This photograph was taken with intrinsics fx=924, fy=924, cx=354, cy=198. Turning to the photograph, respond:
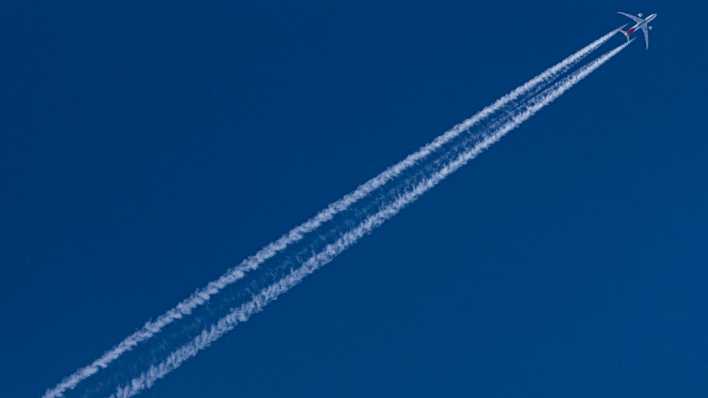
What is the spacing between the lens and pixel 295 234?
38.7m

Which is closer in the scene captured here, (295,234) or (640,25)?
(295,234)

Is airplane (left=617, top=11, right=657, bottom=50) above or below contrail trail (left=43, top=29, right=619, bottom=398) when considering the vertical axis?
above

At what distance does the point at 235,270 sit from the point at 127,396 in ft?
21.5

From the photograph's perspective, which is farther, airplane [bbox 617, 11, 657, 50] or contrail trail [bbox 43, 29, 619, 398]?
airplane [bbox 617, 11, 657, 50]

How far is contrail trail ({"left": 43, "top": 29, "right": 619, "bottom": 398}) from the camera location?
36.3 meters

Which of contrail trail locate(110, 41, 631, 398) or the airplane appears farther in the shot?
the airplane

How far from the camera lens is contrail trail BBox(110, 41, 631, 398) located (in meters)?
35.2

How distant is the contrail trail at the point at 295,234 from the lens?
36.3m

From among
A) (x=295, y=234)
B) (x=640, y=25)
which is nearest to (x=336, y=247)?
(x=295, y=234)

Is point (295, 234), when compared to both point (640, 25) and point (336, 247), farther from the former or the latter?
point (640, 25)

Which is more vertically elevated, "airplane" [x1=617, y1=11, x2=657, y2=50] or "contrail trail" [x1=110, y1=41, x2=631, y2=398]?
"airplane" [x1=617, y1=11, x2=657, y2=50]

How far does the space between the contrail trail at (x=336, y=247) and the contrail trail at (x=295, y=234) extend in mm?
695

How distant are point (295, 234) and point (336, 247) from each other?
1.93 metres

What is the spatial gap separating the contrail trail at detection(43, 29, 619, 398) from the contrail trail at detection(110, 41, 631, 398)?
69 cm
